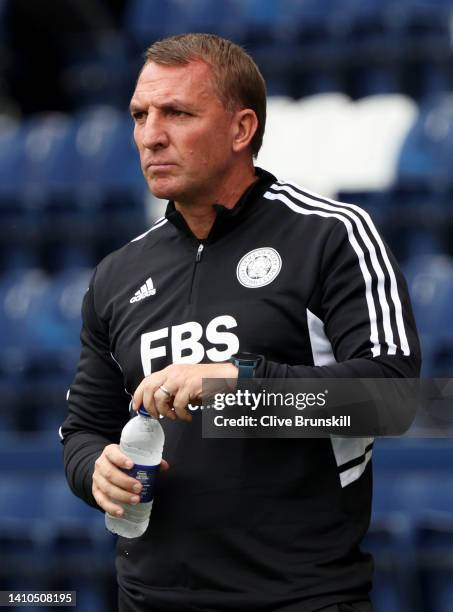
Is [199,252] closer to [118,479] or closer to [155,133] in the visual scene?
[155,133]

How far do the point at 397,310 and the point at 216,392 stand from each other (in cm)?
37

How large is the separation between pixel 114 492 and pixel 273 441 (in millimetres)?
299

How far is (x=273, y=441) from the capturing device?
2.17m

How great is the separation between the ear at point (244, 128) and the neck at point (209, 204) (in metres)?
0.05

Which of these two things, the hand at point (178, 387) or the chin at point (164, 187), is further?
the chin at point (164, 187)

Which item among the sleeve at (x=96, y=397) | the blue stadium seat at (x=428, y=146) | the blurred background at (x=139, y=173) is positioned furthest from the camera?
the blue stadium seat at (x=428, y=146)

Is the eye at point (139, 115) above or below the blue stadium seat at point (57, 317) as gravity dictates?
above

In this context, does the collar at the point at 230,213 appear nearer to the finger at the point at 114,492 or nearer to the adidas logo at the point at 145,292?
the adidas logo at the point at 145,292

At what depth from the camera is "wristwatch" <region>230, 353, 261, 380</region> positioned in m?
2.03

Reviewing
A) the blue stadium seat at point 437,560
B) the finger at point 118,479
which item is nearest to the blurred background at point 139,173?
the blue stadium seat at point 437,560

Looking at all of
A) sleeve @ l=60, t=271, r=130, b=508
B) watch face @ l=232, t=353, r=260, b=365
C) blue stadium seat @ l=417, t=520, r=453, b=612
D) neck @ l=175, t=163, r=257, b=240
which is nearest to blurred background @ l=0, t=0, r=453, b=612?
blue stadium seat @ l=417, t=520, r=453, b=612

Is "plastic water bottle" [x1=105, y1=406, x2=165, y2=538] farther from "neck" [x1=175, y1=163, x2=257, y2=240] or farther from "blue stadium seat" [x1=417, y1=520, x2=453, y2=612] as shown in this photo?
"blue stadium seat" [x1=417, y1=520, x2=453, y2=612]

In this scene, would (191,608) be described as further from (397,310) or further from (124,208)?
(124,208)

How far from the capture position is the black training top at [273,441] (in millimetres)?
2139
